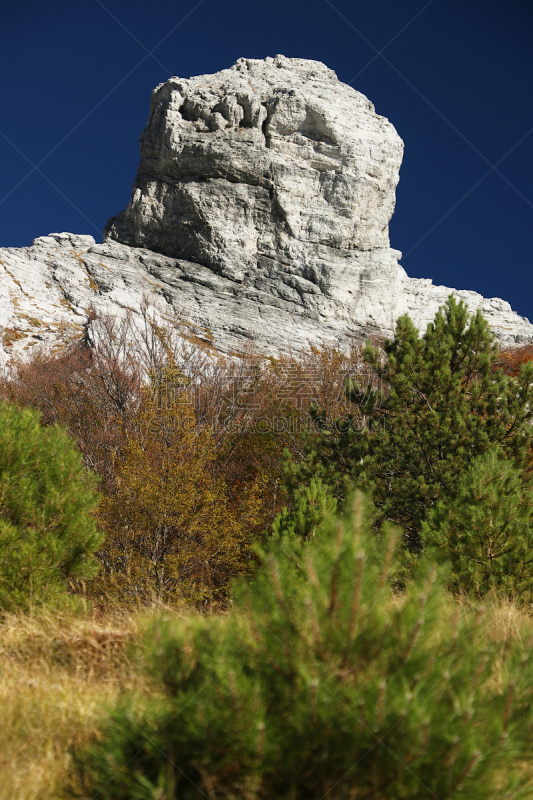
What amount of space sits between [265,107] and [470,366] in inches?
1786

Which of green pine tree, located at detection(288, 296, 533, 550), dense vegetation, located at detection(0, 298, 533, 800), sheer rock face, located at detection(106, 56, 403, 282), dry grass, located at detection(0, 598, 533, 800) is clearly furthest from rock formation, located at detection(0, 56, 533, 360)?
dry grass, located at detection(0, 598, 533, 800)

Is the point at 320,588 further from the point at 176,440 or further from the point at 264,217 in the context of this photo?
the point at 264,217

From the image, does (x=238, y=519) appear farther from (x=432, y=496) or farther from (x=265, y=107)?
(x=265, y=107)

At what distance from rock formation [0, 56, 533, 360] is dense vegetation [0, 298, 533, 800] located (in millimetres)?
23104

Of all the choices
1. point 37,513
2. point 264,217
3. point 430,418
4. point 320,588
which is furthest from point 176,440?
point 264,217

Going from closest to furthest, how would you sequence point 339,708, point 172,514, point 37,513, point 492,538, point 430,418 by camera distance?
point 339,708 → point 37,513 → point 492,538 → point 430,418 → point 172,514

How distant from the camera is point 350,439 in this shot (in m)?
10.5

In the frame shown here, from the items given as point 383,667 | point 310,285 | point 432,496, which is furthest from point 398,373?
point 310,285

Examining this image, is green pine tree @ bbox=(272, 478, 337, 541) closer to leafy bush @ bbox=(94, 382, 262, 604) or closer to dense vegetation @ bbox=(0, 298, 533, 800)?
dense vegetation @ bbox=(0, 298, 533, 800)

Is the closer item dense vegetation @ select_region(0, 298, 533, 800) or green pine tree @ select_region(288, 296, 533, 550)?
dense vegetation @ select_region(0, 298, 533, 800)

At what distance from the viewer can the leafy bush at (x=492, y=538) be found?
21.3 feet

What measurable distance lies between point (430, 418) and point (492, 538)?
3089 millimetres

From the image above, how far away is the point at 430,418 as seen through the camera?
370 inches

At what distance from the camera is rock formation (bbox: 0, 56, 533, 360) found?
40000 millimetres
